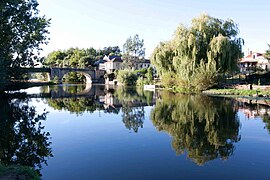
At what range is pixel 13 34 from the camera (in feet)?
82.0

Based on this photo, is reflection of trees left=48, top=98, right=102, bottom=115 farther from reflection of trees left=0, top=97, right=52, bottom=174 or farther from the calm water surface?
reflection of trees left=0, top=97, right=52, bottom=174

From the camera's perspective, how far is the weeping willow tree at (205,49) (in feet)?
106

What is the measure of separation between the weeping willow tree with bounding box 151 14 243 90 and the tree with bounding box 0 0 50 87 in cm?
1777

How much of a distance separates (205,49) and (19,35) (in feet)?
75.7

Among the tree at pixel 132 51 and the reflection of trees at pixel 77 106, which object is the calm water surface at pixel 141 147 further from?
the tree at pixel 132 51

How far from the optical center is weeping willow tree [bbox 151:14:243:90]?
32.2 metres

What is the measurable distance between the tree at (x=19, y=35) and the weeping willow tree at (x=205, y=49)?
58.3ft

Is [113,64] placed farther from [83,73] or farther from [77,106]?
[77,106]

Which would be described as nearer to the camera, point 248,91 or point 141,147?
point 141,147

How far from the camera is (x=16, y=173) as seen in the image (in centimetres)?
583

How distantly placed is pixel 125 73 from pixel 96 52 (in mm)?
64829

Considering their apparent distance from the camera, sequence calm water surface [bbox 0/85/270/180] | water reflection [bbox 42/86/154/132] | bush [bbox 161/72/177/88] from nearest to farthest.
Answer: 1. calm water surface [bbox 0/85/270/180]
2. water reflection [bbox 42/86/154/132]
3. bush [bbox 161/72/177/88]

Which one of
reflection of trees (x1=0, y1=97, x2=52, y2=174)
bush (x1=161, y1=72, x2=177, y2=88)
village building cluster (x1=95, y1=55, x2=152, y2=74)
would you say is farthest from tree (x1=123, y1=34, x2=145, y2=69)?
reflection of trees (x1=0, y1=97, x2=52, y2=174)

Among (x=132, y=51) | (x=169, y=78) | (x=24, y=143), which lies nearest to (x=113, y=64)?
(x=132, y=51)
